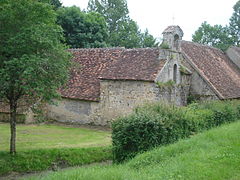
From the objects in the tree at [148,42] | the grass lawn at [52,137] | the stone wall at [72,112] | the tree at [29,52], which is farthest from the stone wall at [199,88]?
the tree at [148,42]

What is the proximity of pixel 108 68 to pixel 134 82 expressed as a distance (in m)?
3.04

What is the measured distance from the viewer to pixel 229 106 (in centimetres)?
2036

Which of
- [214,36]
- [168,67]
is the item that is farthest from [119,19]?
[168,67]

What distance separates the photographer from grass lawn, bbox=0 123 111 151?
1731cm

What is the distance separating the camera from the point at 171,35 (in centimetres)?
2417

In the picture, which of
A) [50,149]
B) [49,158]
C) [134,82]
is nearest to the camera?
[49,158]

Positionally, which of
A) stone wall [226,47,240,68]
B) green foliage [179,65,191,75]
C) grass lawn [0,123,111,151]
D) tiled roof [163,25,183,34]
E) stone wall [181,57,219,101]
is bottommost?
grass lawn [0,123,111,151]

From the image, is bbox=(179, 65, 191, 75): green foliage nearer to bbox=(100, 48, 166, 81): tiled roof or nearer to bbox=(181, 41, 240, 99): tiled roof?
bbox=(181, 41, 240, 99): tiled roof

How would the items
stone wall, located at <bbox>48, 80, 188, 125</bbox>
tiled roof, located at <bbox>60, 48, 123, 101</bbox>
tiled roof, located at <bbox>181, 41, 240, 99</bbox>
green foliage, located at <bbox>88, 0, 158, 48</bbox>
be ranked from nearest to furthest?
stone wall, located at <bbox>48, 80, 188, 125</bbox> → tiled roof, located at <bbox>60, 48, 123, 101</bbox> → tiled roof, located at <bbox>181, 41, 240, 99</bbox> → green foliage, located at <bbox>88, 0, 158, 48</bbox>

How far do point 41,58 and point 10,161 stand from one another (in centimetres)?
493

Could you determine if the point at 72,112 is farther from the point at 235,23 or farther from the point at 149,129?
the point at 235,23

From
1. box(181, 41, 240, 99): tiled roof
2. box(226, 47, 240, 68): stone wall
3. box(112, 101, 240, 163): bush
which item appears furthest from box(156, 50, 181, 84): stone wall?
box(226, 47, 240, 68): stone wall

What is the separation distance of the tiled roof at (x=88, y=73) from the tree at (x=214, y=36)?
2949 centimetres

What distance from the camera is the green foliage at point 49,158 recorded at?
14852mm
